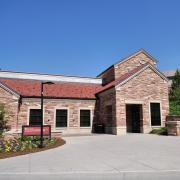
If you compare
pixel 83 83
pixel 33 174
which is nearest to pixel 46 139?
pixel 33 174

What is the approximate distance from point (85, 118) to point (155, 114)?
7599 millimetres

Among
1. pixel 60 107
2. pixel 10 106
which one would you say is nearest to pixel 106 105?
pixel 60 107

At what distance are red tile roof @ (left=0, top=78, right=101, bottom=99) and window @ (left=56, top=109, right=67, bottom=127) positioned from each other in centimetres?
164

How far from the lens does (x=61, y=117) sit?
79.9 ft

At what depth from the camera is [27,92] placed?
24.1 metres

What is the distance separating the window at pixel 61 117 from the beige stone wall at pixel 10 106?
14.1 ft

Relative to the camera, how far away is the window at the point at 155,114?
2317 cm

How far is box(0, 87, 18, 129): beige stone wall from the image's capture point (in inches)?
866

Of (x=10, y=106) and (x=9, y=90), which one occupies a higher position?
(x=9, y=90)

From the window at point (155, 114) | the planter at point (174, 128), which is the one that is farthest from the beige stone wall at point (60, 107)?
the planter at point (174, 128)

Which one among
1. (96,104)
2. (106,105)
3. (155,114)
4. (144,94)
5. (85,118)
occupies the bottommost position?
(85,118)

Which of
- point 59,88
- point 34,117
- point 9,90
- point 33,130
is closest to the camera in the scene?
point 33,130

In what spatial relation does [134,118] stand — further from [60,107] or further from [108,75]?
[60,107]

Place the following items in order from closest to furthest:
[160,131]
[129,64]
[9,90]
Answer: [160,131]
[9,90]
[129,64]
